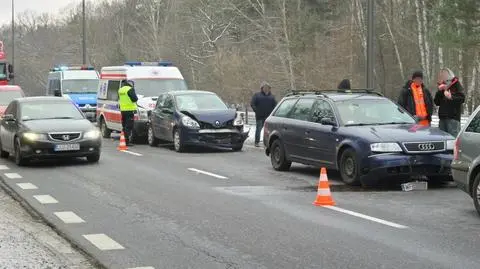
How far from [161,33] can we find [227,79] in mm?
25760

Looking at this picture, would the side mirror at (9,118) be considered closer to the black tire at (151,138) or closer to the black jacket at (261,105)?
the black tire at (151,138)

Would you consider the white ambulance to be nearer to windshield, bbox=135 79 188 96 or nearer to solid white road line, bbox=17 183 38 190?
windshield, bbox=135 79 188 96

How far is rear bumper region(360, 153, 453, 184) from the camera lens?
11625 millimetres

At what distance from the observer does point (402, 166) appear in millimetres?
11648

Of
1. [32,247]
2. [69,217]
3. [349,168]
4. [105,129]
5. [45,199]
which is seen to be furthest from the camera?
[105,129]

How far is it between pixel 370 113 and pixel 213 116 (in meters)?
6.75

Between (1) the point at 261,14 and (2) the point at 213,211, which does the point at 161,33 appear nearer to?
(1) the point at 261,14

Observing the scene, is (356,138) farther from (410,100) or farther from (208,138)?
(208,138)

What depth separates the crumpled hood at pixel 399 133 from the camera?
38.9 ft

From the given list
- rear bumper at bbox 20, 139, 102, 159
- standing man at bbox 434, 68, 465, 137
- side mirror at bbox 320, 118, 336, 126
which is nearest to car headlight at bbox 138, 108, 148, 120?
rear bumper at bbox 20, 139, 102, 159

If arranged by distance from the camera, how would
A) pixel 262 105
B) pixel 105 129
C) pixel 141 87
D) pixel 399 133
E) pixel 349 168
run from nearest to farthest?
pixel 399 133 < pixel 349 168 < pixel 262 105 < pixel 141 87 < pixel 105 129

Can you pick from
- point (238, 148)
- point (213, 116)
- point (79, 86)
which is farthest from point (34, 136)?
point (79, 86)

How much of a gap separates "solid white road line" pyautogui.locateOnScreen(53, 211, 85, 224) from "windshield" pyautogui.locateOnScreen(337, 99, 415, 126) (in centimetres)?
520

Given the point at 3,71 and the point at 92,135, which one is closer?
the point at 92,135
